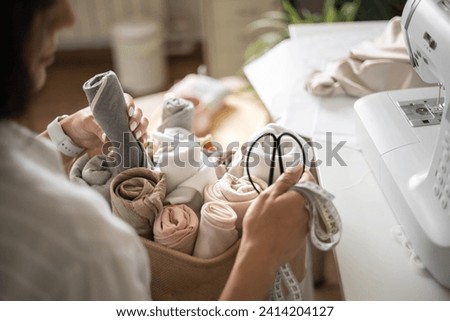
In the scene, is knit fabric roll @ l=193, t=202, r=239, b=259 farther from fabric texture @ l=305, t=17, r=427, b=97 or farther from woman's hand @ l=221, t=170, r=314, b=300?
fabric texture @ l=305, t=17, r=427, b=97

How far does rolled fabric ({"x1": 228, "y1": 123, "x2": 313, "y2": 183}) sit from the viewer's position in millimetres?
1014

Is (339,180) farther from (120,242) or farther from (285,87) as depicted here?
(120,242)

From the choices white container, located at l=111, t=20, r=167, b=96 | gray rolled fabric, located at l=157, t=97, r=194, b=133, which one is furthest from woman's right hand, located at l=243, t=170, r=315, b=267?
white container, located at l=111, t=20, r=167, b=96

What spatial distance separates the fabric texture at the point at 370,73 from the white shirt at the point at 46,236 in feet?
2.66

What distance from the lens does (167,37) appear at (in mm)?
3119

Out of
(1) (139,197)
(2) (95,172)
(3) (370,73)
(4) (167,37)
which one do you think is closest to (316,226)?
(1) (139,197)

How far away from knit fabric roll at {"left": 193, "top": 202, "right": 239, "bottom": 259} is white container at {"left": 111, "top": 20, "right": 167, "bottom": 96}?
1.94 m

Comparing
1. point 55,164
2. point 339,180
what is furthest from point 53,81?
point 55,164

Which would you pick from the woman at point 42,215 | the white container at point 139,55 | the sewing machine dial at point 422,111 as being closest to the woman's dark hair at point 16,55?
the woman at point 42,215

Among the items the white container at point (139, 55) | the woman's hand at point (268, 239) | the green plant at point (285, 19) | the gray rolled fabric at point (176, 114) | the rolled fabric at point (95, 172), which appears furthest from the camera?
the white container at point (139, 55)

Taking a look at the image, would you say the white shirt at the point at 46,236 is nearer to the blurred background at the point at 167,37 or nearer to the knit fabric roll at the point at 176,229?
the knit fabric roll at the point at 176,229

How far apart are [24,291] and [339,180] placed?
66 cm

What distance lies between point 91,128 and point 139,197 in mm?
197

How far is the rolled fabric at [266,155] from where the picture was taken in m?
1.01
